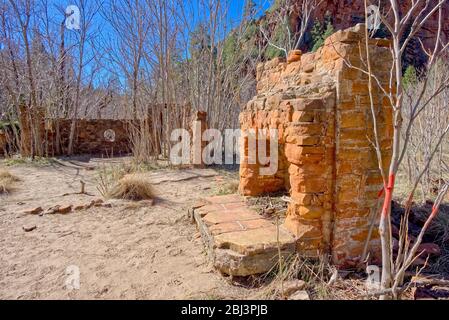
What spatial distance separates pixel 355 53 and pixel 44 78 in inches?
436

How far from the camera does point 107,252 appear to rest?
8.91 ft

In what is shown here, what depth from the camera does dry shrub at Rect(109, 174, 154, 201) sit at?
170 inches

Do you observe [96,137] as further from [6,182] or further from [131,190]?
[131,190]

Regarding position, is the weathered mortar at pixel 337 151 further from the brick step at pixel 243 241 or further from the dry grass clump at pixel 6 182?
the dry grass clump at pixel 6 182

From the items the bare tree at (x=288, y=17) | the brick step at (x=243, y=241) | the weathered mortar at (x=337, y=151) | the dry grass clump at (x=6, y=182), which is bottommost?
the brick step at (x=243, y=241)

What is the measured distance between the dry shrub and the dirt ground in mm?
221

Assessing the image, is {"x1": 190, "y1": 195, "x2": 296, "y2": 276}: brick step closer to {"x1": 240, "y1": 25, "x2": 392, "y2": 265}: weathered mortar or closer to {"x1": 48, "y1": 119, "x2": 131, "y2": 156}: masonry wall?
{"x1": 240, "y1": 25, "x2": 392, "y2": 265}: weathered mortar

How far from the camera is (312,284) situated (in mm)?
2143

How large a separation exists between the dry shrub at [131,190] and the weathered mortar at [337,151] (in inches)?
104

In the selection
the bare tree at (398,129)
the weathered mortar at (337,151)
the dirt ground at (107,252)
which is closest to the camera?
the bare tree at (398,129)

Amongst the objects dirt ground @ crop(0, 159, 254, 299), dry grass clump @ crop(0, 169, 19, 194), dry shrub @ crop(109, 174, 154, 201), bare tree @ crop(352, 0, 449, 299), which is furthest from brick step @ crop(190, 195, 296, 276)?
dry grass clump @ crop(0, 169, 19, 194)

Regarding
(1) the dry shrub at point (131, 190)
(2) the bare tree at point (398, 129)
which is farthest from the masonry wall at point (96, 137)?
(2) the bare tree at point (398, 129)

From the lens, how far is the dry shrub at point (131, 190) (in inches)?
170
